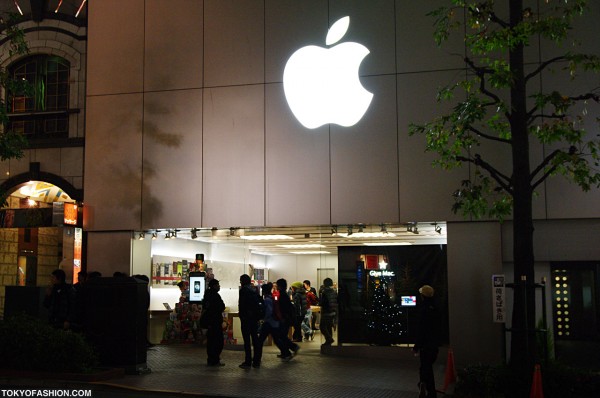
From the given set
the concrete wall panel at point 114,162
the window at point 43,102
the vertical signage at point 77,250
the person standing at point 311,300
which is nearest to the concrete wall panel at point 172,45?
the concrete wall panel at point 114,162

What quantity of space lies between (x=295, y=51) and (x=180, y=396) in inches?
367

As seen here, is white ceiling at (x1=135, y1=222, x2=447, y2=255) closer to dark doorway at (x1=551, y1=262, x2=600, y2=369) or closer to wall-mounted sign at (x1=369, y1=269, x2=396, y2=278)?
wall-mounted sign at (x1=369, y1=269, x2=396, y2=278)

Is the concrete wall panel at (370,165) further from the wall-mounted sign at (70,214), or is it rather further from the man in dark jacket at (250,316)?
the wall-mounted sign at (70,214)

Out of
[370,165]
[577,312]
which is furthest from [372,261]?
[577,312]

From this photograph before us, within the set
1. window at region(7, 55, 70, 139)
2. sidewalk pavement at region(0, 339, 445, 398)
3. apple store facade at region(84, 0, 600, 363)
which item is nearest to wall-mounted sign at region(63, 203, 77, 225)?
apple store facade at region(84, 0, 600, 363)

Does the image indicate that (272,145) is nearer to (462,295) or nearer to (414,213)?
(414,213)

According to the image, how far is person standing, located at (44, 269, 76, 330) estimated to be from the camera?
14.1m

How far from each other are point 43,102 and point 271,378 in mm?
11901

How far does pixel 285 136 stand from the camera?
17.8 m

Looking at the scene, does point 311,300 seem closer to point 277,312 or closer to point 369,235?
point 369,235

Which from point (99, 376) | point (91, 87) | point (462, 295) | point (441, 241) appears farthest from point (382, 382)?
point (91, 87)

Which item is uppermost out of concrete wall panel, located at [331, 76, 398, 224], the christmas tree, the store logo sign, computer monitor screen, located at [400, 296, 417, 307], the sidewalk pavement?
concrete wall panel, located at [331, 76, 398, 224]

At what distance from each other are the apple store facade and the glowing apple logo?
0.10 ft

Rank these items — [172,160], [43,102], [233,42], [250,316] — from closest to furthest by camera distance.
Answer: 1. [250,316]
2. [233,42]
3. [172,160]
4. [43,102]
